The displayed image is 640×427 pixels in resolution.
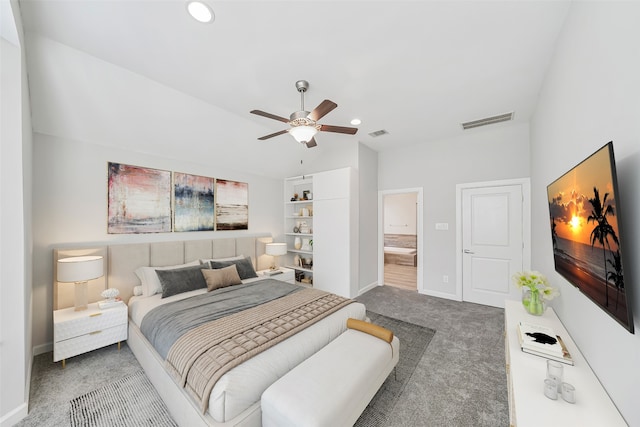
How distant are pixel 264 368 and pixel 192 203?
2.95m

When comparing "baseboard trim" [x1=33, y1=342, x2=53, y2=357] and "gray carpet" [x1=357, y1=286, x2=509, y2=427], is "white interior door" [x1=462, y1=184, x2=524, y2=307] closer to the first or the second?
"gray carpet" [x1=357, y1=286, x2=509, y2=427]

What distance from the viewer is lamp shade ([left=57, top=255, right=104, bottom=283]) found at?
2.35 meters

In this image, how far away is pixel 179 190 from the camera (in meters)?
3.59

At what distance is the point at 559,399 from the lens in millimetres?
1184

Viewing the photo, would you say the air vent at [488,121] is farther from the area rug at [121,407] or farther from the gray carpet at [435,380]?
the area rug at [121,407]

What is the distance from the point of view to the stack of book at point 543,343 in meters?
1.48

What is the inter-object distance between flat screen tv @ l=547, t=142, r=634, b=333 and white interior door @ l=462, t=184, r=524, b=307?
2.52 metres

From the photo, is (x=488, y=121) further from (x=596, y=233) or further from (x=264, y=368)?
(x=264, y=368)

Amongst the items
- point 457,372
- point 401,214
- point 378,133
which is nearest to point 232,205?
point 378,133

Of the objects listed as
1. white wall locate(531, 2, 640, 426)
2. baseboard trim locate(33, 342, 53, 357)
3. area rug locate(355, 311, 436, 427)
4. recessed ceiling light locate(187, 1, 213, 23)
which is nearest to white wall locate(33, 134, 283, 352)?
baseboard trim locate(33, 342, 53, 357)

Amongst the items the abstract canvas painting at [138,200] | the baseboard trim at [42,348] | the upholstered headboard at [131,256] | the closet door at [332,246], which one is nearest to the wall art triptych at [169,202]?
the abstract canvas painting at [138,200]

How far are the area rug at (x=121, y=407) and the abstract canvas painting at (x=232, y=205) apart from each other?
236 centimetres

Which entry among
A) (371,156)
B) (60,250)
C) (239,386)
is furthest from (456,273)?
(60,250)

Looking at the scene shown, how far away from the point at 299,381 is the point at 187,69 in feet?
9.68
